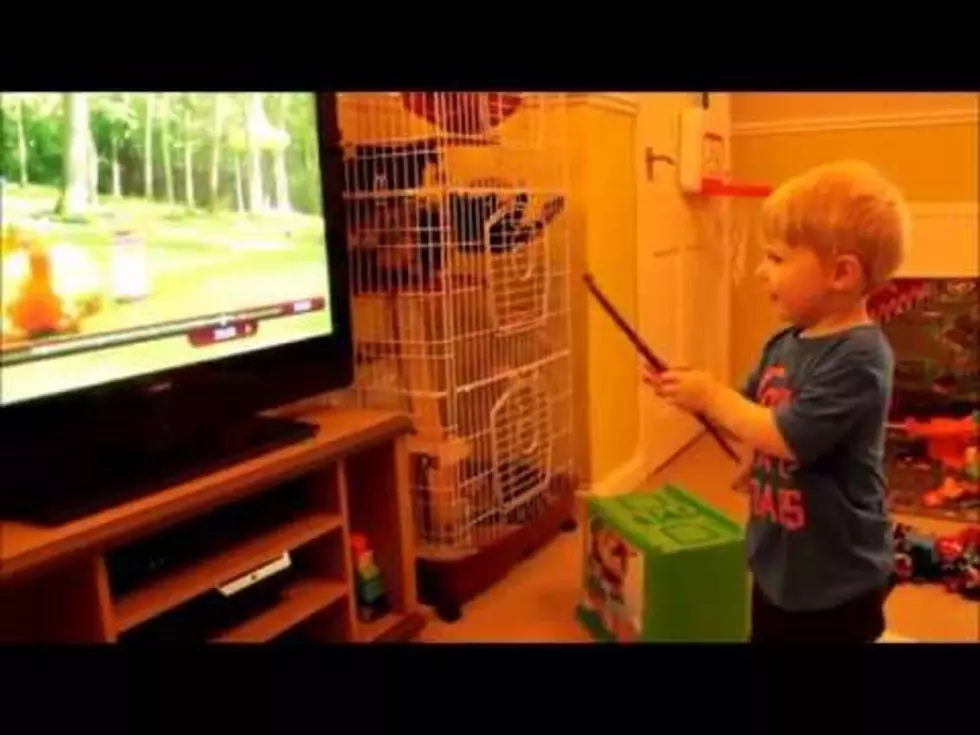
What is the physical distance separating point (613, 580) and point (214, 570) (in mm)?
713

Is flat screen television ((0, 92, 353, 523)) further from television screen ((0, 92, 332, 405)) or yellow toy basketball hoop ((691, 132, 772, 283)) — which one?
yellow toy basketball hoop ((691, 132, 772, 283))

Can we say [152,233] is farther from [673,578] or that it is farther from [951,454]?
[951,454]

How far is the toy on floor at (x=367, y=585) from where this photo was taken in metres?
1.65

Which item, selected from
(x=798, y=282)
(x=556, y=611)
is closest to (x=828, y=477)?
(x=798, y=282)

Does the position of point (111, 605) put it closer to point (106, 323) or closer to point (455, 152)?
point (106, 323)

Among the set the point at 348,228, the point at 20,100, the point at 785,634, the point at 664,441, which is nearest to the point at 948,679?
the point at 785,634

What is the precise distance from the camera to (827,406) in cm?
106

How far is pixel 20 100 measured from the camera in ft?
3.59

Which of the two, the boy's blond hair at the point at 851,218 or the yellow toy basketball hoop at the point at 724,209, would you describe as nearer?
the boy's blond hair at the point at 851,218

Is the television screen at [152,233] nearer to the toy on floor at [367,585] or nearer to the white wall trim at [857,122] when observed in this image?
the toy on floor at [367,585]

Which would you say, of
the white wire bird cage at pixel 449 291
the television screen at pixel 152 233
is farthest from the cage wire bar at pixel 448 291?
the television screen at pixel 152 233

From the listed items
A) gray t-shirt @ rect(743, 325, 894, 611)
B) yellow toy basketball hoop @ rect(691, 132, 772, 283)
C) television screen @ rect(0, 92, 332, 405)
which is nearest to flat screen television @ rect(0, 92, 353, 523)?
television screen @ rect(0, 92, 332, 405)

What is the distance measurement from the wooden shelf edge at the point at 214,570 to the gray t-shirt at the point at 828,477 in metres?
0.72

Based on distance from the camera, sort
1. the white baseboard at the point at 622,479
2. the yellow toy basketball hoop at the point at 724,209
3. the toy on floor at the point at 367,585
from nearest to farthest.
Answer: the toy on floor at the point at 367,585 < the white baseboard at the point at 622,479 < the yellow toy basketball hoop at the point at 724,209
